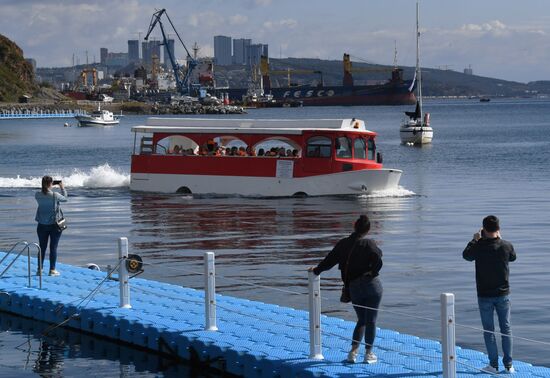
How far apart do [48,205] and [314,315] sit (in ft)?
26.6

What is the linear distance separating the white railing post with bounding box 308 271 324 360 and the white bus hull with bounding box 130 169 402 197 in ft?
87.5

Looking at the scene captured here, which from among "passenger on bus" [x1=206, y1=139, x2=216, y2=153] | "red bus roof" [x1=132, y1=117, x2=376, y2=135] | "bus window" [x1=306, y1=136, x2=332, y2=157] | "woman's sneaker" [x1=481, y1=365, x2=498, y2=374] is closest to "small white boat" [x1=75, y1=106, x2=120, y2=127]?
"red bus roof" [x1=132, y1=117, x2=376, y2=135]

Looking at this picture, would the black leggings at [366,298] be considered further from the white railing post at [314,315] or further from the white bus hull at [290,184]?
the white bus hull at [290,184]

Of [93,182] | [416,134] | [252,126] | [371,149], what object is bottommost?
[93,182]

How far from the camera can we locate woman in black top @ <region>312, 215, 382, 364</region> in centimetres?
1325

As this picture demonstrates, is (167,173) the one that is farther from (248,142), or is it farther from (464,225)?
(464,225)

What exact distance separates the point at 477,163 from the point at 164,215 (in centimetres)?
4017

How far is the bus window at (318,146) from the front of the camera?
40438 mm

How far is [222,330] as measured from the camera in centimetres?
1641

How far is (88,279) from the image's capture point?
2122cm

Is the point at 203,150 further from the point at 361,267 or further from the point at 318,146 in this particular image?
the point at 361,267

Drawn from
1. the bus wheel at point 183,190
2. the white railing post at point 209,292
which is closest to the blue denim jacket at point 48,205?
the white railing post at point 209,292

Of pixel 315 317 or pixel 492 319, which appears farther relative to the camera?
pixel 315 317

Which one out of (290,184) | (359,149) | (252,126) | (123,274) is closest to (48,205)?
(123,274)
